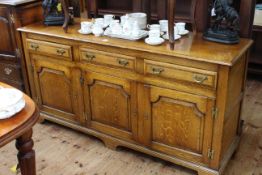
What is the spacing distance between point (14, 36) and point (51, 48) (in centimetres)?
44

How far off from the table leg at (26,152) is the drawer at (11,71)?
1333 millimetres

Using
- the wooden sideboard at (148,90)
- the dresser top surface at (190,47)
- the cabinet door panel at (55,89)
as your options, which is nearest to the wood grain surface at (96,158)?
the wooden sideboard at (148,90)

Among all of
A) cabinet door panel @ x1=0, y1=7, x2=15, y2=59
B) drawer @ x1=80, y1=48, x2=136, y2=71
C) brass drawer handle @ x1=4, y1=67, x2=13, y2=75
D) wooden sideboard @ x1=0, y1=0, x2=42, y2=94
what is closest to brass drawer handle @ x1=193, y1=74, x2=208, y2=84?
drawer @ x1=80, y1=48, x2=136, y2=71

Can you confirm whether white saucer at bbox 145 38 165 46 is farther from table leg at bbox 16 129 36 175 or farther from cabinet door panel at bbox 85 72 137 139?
table leg at bbox 16 129 36 175

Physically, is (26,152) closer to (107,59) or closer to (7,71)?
(107,59)

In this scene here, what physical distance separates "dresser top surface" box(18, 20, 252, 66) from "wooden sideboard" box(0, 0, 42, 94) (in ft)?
1.17

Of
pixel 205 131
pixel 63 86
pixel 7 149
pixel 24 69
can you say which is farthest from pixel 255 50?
pixel 7 149

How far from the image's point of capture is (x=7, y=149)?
246 cm

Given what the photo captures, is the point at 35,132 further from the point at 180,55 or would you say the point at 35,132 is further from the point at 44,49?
the point at 180,55

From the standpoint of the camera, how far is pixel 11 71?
9.18ft

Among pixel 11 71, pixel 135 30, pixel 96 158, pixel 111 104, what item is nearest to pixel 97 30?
pixel 135 30

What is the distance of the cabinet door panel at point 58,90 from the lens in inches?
94.7

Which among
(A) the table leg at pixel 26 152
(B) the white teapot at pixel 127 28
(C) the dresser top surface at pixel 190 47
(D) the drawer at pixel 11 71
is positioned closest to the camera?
(A) the table leg at pixel 26 152

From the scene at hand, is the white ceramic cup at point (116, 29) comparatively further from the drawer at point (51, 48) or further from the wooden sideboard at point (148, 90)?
the drawer at point (51, 48)
